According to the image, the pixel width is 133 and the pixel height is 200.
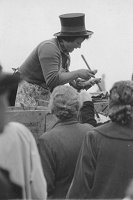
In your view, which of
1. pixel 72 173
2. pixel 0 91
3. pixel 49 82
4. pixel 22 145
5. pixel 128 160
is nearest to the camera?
pixel 0 91

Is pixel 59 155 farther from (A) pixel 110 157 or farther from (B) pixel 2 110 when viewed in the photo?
(B) pixel 2 110

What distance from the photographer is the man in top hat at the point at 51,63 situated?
792 cm

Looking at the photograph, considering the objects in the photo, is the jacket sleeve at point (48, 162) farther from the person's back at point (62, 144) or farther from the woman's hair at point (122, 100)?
the woman's hair at point (122, 100)

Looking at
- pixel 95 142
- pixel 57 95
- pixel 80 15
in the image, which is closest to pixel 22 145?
pixel 95 142

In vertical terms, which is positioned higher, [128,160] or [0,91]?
[0,91]

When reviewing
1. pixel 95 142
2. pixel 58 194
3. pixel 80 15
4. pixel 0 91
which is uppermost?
pixel 80 15

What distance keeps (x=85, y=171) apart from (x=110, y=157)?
0.22m

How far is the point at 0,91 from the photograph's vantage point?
163 inches

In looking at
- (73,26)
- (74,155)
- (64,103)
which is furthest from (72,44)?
(74,155)

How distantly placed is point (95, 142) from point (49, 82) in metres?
2.29

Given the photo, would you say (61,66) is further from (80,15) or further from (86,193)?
(86,193)

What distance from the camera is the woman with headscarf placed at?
5652mm

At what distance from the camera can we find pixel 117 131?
18.8 ft

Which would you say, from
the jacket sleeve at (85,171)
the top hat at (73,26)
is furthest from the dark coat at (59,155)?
the top hat at (73,26)
